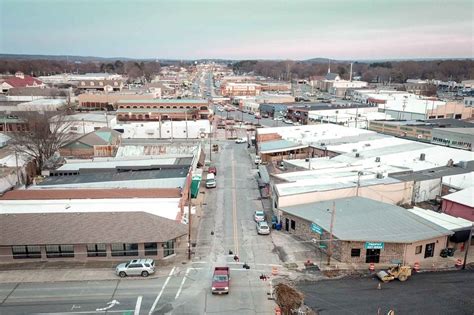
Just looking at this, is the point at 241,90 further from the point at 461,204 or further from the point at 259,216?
the point at 461,204

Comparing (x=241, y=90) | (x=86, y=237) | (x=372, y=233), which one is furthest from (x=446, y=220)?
(x=241, y=90)

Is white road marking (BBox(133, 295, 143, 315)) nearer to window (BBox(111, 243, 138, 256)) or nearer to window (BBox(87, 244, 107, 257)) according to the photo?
window (BBox(111, 243, 138, 256))

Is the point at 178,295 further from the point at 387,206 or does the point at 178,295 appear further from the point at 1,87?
the point at 1,87

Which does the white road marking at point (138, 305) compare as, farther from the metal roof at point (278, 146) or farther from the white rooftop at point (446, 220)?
the metal roof at point (278, 146)

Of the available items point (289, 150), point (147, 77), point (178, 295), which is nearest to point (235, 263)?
point (178, 295)

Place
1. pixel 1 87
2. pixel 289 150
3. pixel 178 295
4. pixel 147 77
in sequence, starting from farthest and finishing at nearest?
pixel 147 77 → pixel 1 87 → pixel 289 150 → pixel 178 295

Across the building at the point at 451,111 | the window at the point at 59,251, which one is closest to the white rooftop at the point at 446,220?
the window at the point at 59,251
